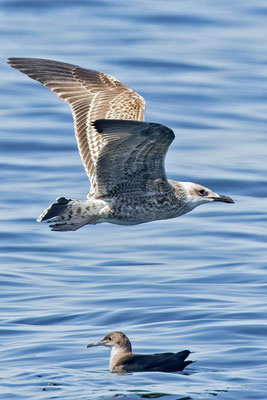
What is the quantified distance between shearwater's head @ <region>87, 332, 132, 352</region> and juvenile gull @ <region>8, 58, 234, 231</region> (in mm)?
1915

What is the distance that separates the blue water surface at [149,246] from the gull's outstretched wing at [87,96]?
2705mm

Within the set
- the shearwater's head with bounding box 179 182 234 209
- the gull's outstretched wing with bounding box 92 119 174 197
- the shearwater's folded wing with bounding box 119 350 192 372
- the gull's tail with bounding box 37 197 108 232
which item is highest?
the gull's outstretched wing with bounding box 92 119 174 197

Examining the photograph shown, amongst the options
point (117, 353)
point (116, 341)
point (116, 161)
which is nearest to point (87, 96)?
point (116, 161)

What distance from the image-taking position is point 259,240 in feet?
59.9

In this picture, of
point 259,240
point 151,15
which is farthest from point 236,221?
point 151,15

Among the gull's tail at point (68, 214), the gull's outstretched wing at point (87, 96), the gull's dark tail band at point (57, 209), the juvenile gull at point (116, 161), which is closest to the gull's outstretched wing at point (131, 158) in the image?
the juvenile gull at point (116, 161)

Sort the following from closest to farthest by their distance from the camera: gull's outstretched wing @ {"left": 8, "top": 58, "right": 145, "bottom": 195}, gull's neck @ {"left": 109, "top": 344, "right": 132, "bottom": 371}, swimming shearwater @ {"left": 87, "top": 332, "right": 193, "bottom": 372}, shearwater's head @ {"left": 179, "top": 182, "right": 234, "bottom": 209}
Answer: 1. shearwater's head @ {"left": 179, "top": 182, "right": 234, "bottom": 209}
2. gull's outstretched wing @ {"left": 8, "top": 58, "right": 145, "bottom": 195}
3. swimming shearwater @ {"left": 87, "top": 332, "right": 193, "bottom": 372}
4. gull's neck @ {"left": 109, "top": 344, "right": 132, "bottom": 371}

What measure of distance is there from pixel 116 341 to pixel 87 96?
117 inches

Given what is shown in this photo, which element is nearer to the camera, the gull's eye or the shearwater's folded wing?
the gull's eye

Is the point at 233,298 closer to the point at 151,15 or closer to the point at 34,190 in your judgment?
the point at 34,190

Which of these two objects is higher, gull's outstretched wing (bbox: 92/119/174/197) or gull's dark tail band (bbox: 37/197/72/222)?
gull's outstretched wing (bbox: 92/119/174/197)

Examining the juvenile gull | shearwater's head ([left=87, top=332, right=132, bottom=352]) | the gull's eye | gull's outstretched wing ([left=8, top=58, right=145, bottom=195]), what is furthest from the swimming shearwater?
gull's outstretched wing ([left=8, top=58, right=145, bottom=195])

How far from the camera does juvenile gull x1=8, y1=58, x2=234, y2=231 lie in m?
11.1

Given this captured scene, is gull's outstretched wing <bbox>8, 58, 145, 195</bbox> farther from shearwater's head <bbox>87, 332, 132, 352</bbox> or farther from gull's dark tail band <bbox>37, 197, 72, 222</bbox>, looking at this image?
shearwater's head <bbox>87, 332, 132, 352</bbox>
